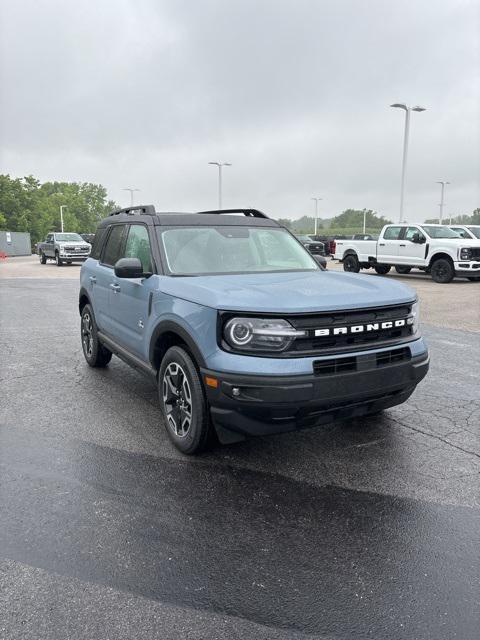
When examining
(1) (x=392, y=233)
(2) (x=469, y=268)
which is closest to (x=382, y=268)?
(1) (x=392, y=233)

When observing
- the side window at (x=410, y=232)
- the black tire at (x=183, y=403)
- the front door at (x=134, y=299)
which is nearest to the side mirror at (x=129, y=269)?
the front door at (x=134, y=299)

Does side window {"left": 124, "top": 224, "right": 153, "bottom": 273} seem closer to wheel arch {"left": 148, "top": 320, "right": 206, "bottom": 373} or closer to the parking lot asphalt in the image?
wheel arch {"left": 148, "top": 320, "right": 206, "bottom": 373}

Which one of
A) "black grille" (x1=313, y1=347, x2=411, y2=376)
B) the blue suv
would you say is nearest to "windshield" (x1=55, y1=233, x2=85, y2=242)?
the blue suv

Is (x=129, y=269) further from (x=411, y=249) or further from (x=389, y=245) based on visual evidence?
(x=389, y=245)

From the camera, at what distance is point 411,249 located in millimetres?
18844

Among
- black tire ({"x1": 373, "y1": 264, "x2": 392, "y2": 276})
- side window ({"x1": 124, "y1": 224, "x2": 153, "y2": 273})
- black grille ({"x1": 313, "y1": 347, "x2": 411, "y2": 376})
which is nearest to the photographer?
black grille ({"x1": 313, "y1": 347, "x2": 411, "y2": 376})

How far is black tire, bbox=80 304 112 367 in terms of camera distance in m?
6.25

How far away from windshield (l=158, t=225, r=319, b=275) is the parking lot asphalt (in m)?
1.47

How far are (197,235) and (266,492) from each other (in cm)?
240

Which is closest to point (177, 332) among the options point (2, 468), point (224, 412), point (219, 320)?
point (219, 320)

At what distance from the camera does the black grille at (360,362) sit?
335 centimetres

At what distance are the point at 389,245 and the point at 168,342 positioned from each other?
17.0 metres

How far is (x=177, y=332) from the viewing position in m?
3.81

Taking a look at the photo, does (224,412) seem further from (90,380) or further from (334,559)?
(90,380)
